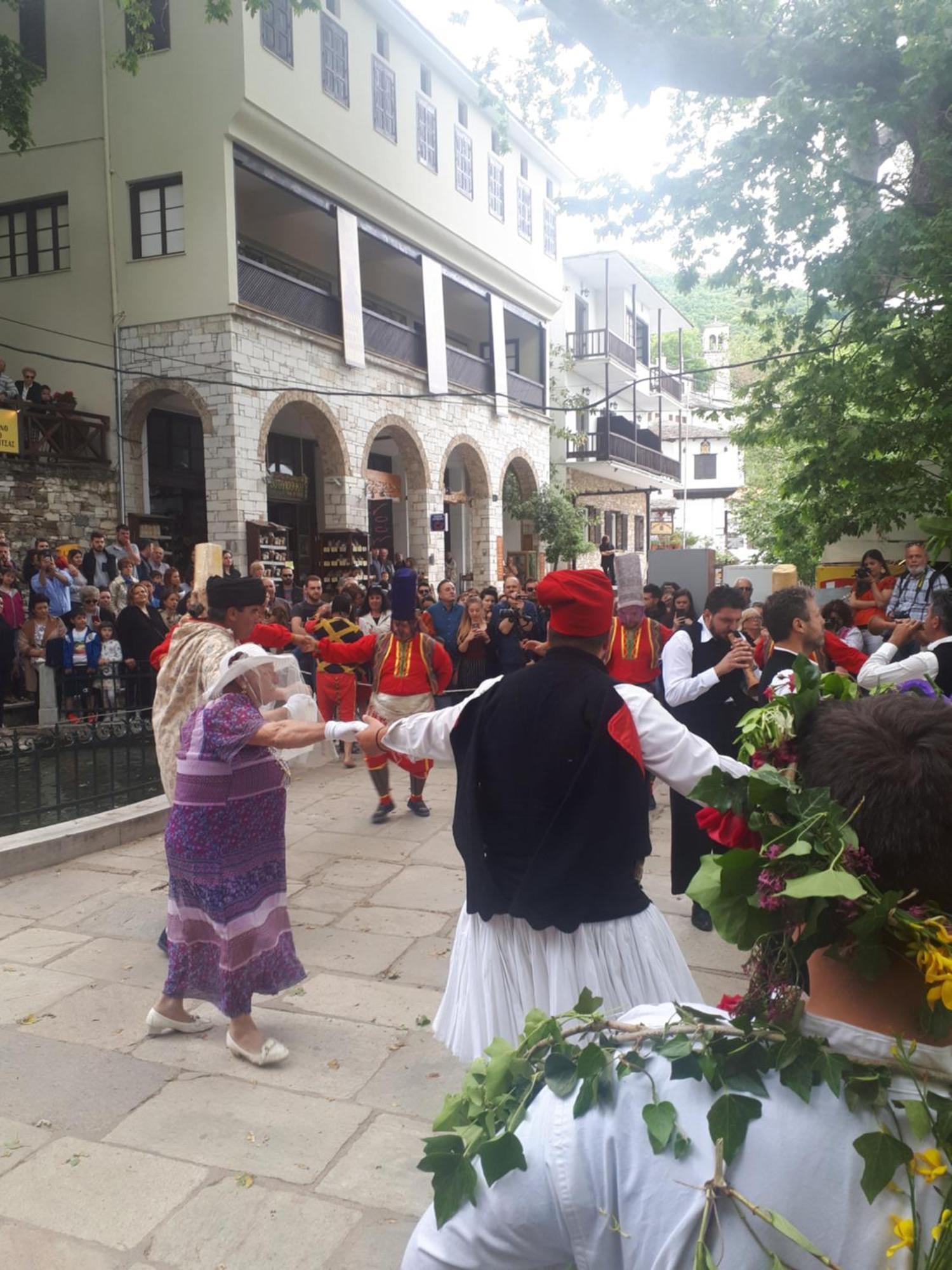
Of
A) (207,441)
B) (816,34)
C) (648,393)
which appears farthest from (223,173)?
(648,393)

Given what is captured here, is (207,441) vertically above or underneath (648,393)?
underneath

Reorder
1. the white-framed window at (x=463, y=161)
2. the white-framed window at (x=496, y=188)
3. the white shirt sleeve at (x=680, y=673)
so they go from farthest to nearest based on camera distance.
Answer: the white-framed window at (x=496, y=188)
the white-framed window at (x=463, y=161)
the white shirt sleeve at (x=680, y=673)

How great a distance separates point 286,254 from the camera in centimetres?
1984

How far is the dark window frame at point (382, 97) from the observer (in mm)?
18906

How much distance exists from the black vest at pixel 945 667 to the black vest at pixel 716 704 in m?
0.96

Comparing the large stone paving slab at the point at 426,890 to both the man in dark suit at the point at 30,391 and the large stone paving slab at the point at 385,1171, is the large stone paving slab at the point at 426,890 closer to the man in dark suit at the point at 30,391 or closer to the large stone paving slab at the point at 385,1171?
the large stone paving slab at the point at 385,1171

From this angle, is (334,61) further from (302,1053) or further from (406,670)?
(302,1053)

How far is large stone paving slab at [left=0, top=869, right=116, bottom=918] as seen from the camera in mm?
5492

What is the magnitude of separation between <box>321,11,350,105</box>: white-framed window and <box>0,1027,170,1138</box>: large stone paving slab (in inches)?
700

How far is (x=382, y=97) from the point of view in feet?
63.1

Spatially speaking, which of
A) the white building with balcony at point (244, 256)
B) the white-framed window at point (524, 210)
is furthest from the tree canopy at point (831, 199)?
the white-framed window at point (524, 210)

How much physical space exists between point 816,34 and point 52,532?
12265 mm

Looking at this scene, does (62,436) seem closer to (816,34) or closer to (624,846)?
(816,34)

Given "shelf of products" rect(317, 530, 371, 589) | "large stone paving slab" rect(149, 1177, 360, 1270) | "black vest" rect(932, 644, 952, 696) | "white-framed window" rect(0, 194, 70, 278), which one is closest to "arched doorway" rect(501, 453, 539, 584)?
"shelf of products" rect(317, 530, 371, 589)
